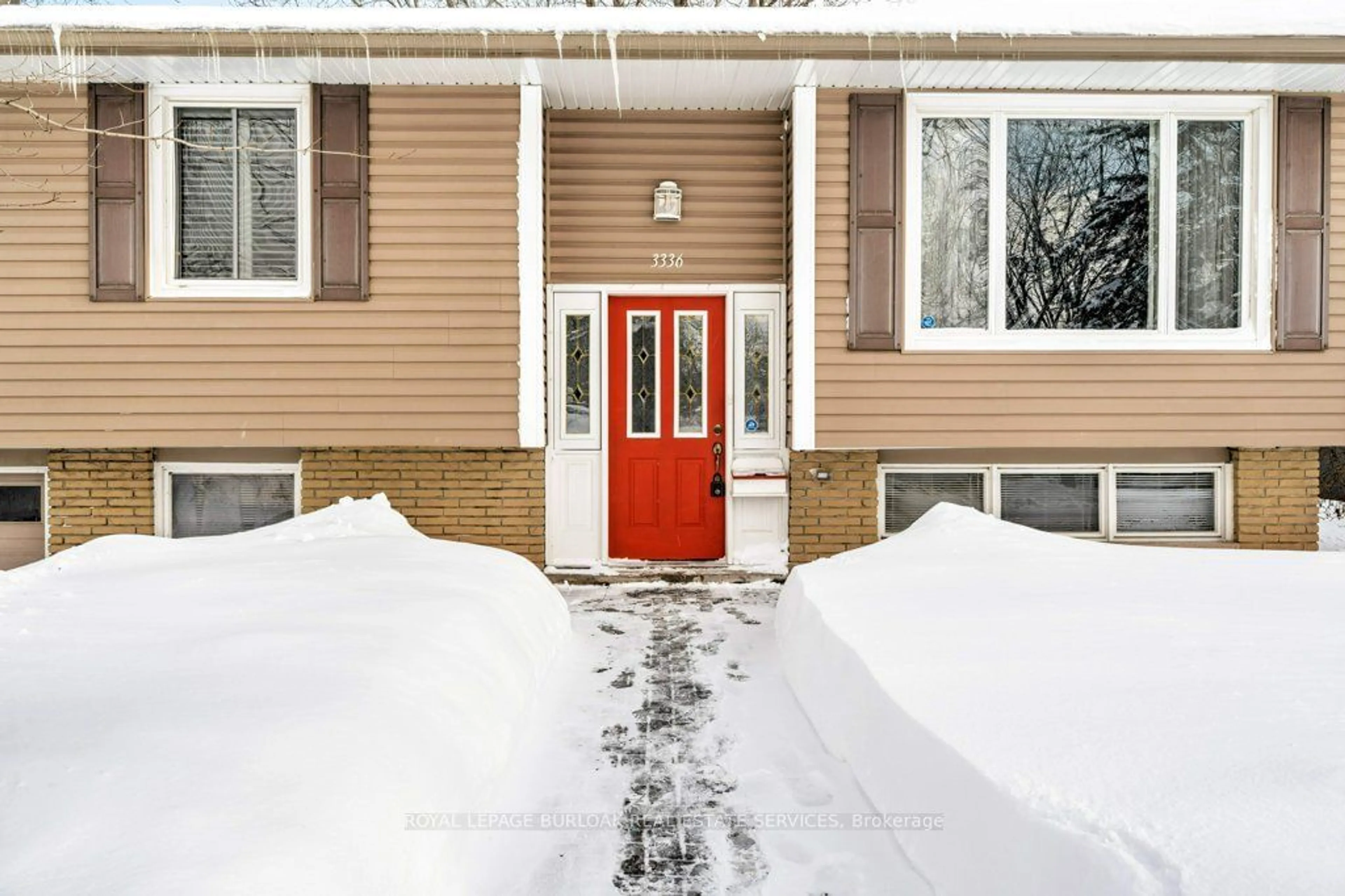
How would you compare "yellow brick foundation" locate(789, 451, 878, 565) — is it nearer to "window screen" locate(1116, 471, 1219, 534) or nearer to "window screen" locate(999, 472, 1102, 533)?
"window screen" locate(999, 472, 1102, 533)

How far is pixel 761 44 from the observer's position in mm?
5188

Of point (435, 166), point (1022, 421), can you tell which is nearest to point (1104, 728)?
point (1022, 421)

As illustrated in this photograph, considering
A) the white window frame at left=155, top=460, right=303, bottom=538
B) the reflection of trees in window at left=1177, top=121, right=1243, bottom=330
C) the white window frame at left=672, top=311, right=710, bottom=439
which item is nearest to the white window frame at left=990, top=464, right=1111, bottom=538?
the reflection of trees in window at left=1177, top=121, right=1243, bottom=330

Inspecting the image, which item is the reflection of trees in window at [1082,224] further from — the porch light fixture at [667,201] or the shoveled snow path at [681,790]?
the shoveled snow path at [681,790]

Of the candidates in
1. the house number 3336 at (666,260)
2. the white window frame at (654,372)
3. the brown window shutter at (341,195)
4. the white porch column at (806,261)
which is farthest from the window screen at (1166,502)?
the brown window shutter at (341,195)

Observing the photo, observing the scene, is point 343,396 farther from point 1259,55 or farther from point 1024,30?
point 1259,55

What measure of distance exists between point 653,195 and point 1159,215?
142 inches

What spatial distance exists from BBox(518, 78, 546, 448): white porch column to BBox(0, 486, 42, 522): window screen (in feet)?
11.7

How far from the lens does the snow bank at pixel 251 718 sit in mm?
1665

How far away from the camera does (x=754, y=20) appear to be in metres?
5.21

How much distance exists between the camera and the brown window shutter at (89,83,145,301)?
18.5 feet

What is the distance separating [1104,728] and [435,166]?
5246 millimetres

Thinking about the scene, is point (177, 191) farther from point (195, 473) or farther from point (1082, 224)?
point (1082, 224)

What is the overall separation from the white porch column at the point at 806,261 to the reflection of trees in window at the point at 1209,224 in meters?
2.61
